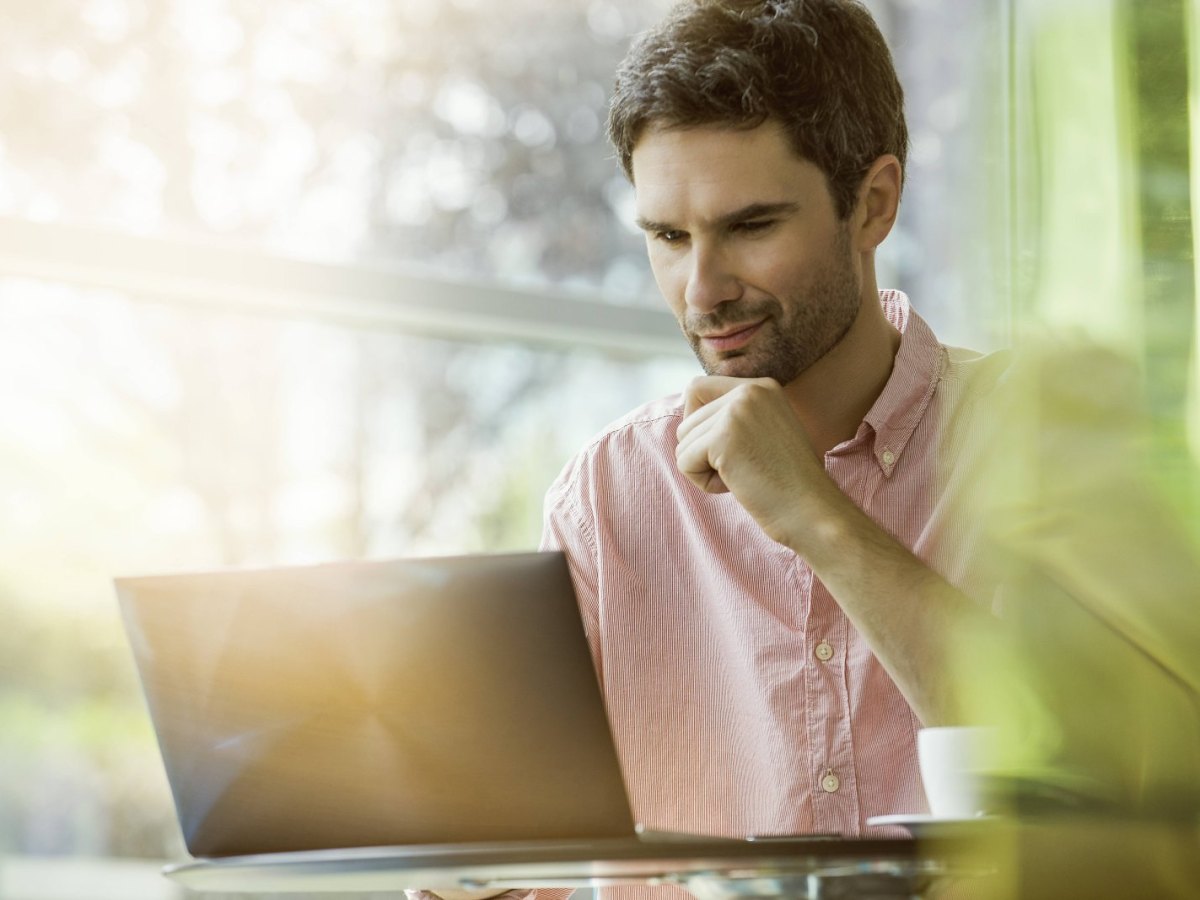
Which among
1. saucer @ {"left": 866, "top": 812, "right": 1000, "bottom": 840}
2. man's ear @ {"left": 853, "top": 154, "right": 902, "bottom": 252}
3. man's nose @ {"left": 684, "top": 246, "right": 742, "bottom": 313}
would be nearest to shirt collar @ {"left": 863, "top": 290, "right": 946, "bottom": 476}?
man's ear @ {"left": 853, "top": 154, "right": 902, "bottom": 252}

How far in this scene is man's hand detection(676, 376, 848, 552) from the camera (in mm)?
1293

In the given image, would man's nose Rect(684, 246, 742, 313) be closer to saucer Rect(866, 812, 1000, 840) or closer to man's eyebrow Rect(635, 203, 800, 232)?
→ man's eyebrow Rect(635, 203, 800, 232)

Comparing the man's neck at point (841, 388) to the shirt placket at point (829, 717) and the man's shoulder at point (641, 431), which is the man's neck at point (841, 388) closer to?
the man's shoulder at point (641, 431)

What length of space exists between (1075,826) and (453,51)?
111 inches

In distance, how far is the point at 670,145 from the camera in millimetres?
1612

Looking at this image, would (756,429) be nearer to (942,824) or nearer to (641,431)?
(641,431)

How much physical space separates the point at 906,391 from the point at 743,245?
0.27 m

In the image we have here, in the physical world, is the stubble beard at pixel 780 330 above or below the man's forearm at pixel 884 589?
above

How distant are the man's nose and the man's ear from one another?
23cm

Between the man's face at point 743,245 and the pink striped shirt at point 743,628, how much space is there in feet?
0.40

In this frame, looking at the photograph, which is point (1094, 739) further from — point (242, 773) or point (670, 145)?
point (670, 145)

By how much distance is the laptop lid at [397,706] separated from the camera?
2.76ft

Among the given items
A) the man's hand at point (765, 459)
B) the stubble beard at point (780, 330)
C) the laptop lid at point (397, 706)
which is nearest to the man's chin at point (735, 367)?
the stubble beard at point (780, 330)

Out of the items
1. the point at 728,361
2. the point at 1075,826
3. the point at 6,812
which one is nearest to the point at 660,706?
the point at 728,361
